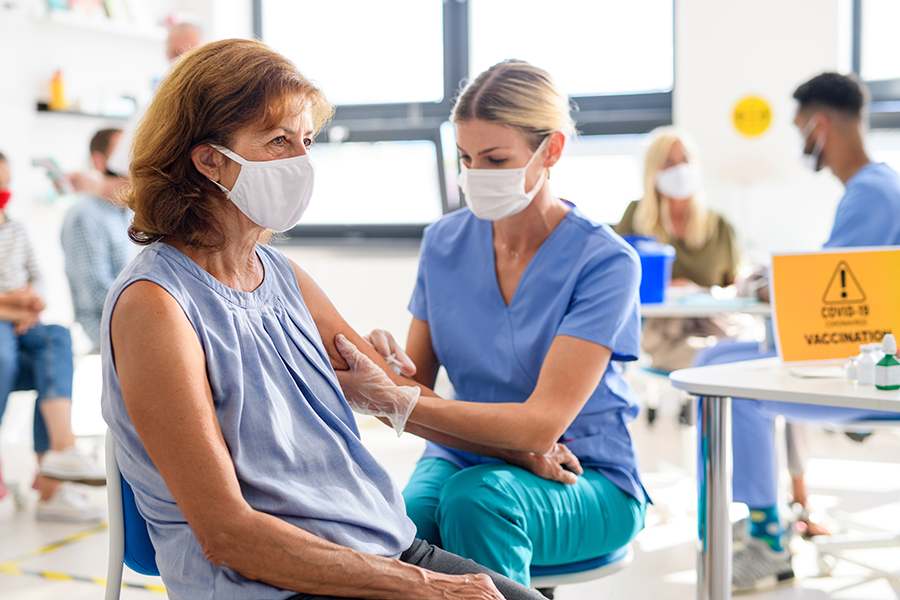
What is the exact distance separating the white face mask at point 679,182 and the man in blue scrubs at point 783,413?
1165 millimetres

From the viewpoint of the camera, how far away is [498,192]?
156cm

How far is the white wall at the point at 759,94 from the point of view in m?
3.97

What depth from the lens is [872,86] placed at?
4.12 meters

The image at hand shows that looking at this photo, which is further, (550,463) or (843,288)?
(843,288)

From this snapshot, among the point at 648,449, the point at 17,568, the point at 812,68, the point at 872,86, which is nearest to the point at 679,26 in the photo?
the point at 812,68

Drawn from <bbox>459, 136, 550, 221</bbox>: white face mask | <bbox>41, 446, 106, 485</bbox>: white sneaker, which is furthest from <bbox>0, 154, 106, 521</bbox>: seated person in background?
<bbox>459, 136, 550, 221</bbox>: white face mask

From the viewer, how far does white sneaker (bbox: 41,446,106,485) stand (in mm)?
2820

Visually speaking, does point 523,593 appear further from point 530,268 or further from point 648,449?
point 648,449

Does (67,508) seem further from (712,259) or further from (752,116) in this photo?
(752,116)

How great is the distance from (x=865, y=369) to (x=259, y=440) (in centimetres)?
110

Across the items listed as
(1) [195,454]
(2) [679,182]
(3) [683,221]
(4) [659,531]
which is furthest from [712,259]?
(1) [195,454]

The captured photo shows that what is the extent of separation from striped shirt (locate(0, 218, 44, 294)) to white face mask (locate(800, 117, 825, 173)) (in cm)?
288

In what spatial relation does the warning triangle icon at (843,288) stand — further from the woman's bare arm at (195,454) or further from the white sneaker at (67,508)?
the white sneaker at (67,508)

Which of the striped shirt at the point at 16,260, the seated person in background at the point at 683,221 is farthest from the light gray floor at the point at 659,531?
the seated person in background at the point at 683,221
